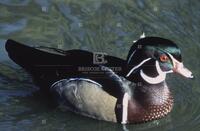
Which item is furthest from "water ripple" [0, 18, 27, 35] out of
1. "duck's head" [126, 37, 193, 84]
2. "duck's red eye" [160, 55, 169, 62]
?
"duck's red eye" [160, 55, 169, 62]

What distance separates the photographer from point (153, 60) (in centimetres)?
658

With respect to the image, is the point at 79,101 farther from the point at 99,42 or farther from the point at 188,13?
the point at 188,13

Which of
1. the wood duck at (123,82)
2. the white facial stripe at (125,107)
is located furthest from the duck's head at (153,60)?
the white facial stripe at (125,107)

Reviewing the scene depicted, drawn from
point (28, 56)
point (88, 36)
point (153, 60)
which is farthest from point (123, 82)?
point (88, 36)

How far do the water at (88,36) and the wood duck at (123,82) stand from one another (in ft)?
0.44

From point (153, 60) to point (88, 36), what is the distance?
1.71 m

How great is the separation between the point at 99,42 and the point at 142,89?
160cm

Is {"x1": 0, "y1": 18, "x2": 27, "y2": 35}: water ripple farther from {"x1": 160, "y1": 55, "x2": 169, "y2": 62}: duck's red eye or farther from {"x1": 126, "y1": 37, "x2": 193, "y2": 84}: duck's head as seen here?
{"x1": 160, "y1": 55, "x2": 169, "y2": 62}: duck's red eye

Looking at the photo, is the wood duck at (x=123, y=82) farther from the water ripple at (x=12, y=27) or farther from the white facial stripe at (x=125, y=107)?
the water ripple at (x=12, y=27)

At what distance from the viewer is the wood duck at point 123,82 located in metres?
6.51

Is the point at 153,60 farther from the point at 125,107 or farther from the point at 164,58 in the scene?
the point at 125,107

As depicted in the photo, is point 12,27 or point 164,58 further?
point 12,27

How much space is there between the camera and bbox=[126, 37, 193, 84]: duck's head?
6488mm

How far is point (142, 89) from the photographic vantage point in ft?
21.6
